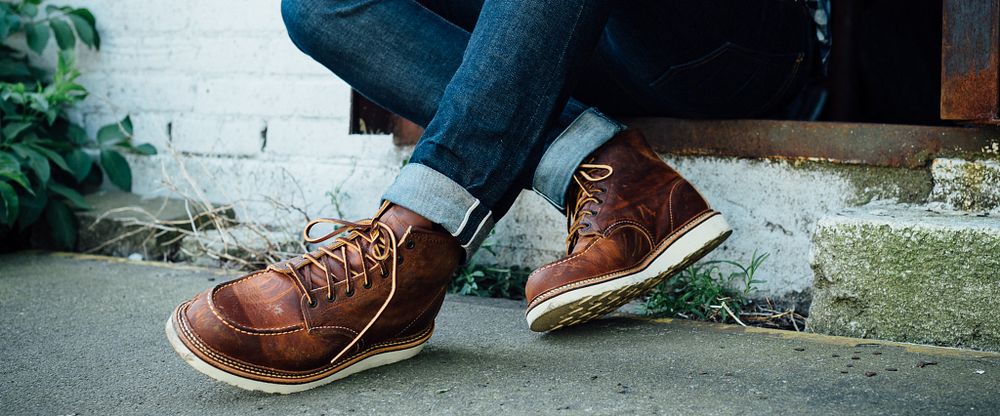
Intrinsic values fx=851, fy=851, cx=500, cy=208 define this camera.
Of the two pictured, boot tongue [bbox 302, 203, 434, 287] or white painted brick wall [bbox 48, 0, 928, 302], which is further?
white painted brick wall [bbox 48, 0, 928, 302]

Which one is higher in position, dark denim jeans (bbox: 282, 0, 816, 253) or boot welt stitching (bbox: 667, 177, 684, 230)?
dark denim jeans (bbox: 282, 0, 816, 253)

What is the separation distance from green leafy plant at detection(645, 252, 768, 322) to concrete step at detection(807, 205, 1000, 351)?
0.58ft

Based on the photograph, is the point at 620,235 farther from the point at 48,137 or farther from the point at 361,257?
the point at 48,137

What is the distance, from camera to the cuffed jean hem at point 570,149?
1340 mm

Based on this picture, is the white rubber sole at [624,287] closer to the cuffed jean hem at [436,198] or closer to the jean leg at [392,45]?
the cuffed jean hem at [436,198]

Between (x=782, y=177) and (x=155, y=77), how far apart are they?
1797 mm

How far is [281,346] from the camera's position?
3.61ft

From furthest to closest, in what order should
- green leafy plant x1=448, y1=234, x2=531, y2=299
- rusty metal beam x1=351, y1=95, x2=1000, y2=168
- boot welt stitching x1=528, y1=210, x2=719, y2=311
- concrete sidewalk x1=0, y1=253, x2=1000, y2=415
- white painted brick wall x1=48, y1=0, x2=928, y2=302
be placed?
white painted brick wall x1=48, y1=0, x2=928, y2=302, green leafy plant x1=448, y1=234, x2=531, y2=299, rusty metal beam x1=351, y1=95, x2=1000, y2=168, boot welt stitching x1=528, y1=210, x2=719, y2=311, concrete sidewalk x1=0, y1=253, x2=1000, y2=415

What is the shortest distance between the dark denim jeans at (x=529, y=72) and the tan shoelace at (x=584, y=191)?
2 centimetres

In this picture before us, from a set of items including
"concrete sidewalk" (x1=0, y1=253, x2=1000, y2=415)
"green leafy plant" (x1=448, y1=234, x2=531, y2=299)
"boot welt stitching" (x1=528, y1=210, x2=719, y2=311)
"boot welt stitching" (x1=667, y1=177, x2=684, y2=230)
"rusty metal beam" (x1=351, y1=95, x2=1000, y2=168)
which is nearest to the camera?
"concrete sidewalk" (x1=0, y1=253, x2=1000, y2=415)

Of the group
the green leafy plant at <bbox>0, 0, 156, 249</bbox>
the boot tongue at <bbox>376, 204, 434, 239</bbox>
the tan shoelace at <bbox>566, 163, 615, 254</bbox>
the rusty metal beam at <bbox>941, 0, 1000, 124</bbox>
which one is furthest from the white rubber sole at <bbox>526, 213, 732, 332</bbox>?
the green leafy plant at <bbox>0, 0, 156, 249</bbox>

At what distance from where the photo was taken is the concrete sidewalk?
3.46 ft

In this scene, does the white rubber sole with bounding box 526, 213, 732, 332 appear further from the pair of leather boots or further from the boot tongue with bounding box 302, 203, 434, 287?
the boot tongue with bounding box 302, 203, 434, 287

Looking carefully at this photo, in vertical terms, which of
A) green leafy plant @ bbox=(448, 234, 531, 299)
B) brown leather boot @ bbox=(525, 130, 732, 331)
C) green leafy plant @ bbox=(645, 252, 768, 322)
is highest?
brown leather boot @ bbox=(525, 130, 732, 331)
